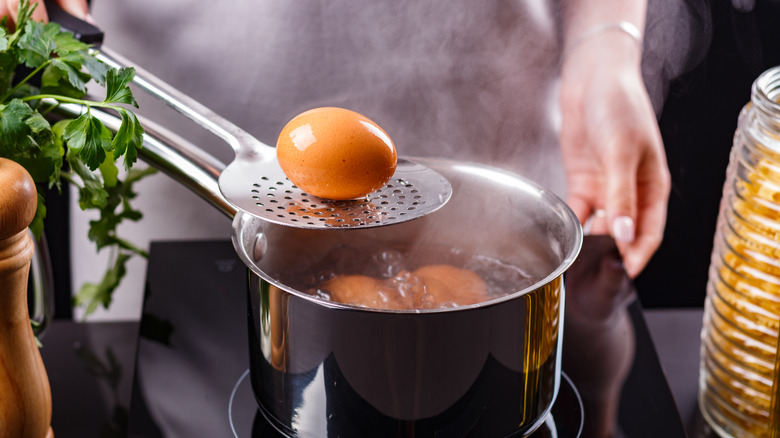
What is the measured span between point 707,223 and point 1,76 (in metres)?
0.98

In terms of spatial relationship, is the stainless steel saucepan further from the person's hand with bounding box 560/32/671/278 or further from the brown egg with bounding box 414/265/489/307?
the person's hand with bounding box 560/32/671/278

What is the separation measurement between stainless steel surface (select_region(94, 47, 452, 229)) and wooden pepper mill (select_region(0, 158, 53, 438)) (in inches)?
4.5

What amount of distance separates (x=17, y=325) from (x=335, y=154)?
19 cm

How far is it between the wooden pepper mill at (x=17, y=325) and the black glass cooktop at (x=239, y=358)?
0.28ft

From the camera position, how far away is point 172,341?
564 millimetres

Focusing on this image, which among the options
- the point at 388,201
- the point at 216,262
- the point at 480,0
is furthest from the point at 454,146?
the point at 388,201

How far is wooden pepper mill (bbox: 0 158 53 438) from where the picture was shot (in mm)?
344

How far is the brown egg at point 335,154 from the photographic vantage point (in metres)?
0.43

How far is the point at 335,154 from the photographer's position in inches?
17.0

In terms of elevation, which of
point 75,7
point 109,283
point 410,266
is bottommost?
point 109,283

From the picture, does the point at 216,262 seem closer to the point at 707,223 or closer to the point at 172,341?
the point at 172,341

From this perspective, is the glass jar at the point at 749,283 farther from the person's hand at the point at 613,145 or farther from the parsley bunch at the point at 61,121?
the parsley bunch at the point at 61,121

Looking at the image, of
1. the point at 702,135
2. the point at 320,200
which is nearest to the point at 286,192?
the point at 320,200

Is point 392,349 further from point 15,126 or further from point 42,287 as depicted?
point 42,287
